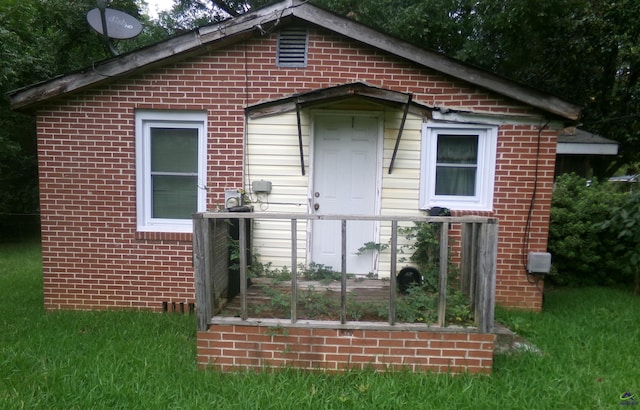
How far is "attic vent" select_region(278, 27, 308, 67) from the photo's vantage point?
466 centimetres

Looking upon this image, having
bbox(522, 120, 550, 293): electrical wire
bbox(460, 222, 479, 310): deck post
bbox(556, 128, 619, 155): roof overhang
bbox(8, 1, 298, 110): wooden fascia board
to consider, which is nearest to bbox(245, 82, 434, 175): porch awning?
bbox(8, 1, 298, 110): wooden fascia board

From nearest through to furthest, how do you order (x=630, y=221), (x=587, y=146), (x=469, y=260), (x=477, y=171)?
(x=469, y=260)
(x=630, y=221)
(x=477, y=171)
(x=587, y=146)

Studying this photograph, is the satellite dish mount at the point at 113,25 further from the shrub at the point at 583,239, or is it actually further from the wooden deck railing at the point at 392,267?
the shrub at the point at 583,239

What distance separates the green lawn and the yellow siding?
4.81 ft

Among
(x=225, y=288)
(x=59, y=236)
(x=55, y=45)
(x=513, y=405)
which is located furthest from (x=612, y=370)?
(x=55, y=45)

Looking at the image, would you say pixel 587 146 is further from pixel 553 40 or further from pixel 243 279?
pixel 243 279

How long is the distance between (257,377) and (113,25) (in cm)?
444

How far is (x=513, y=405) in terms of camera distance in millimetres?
2703

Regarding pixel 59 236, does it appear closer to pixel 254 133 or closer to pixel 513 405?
pixel 254 133

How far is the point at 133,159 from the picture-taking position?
4738 millimetres

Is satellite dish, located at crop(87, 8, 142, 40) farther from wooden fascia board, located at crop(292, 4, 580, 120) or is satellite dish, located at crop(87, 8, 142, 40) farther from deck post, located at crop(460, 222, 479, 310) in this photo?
deck post, located at crop(460, 222, 479, 310)

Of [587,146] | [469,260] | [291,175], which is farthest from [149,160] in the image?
[587,146]

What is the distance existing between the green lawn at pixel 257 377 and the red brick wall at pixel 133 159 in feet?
2.23

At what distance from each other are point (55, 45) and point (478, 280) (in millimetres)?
13642
